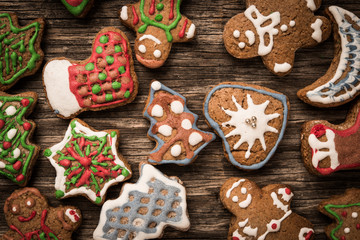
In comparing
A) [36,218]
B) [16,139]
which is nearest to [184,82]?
[16,139]

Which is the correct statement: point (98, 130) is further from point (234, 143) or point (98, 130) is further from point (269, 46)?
point (269, 46)

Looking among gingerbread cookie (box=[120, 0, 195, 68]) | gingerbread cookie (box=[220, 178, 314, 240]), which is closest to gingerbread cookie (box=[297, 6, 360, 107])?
gingerbread cookie (box=[220, 178, 314, 240])

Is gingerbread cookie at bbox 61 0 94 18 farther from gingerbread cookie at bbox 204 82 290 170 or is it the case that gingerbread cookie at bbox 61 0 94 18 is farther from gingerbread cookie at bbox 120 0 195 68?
gingerbread cookie at bbox 204 82 290 170

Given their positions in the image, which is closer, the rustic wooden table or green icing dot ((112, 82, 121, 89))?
green icing dot ((112, 82, 121, 89))

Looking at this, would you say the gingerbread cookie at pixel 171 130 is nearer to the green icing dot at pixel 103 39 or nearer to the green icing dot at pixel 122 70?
the green icing dot at pixel 122 70

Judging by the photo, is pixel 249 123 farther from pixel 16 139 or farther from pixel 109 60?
pixel 16 139

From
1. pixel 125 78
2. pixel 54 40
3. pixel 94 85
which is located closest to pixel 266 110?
pixel 125 78
